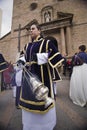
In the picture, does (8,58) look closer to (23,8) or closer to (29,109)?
(23,8)

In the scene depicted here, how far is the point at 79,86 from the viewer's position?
13.1 feet

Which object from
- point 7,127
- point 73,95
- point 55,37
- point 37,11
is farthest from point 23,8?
point 7,127

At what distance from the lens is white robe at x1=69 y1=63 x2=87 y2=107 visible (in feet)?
12.7

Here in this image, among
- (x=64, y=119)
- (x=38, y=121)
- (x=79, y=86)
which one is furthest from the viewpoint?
(x=79, y=86)

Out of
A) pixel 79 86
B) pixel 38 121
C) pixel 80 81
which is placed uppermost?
pixel 80 81

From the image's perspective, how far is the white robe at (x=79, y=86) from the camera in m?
3.88

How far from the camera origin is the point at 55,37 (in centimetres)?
1466

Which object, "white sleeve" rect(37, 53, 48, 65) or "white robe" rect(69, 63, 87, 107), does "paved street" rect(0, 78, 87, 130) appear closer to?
"white robe" rect(69, 63, 87, 107)

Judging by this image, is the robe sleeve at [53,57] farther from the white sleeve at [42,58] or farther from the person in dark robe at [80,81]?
the person in dark robe at [80,81]

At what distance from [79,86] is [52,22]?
37.7 ft

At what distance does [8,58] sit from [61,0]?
29.8 ft

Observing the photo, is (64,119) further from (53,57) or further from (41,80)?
(53,57)

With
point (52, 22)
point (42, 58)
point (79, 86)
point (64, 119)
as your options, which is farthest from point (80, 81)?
point (52, 22)

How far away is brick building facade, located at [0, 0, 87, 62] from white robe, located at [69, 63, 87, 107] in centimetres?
889
